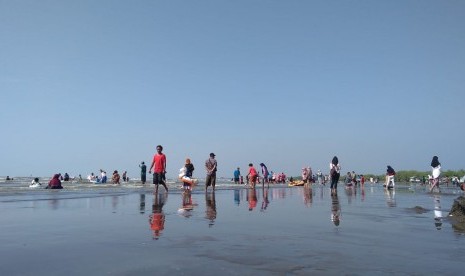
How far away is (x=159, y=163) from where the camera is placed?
16.8 meters

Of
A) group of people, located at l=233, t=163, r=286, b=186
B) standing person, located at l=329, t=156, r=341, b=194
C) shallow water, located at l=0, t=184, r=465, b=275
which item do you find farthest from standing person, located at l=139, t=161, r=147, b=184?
shallow water, located at l=0, t=184, r=465, b=275

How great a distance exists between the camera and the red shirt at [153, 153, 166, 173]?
1666 cm

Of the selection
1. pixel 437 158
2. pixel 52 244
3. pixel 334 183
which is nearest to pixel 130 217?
pixel 52 244

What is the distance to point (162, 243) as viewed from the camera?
479 centimetres

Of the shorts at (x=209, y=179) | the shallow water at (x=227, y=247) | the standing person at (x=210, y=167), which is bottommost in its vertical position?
the shallow water at (x=227, y=247)

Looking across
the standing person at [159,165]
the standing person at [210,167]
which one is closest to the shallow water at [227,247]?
the standing person at [159,165]

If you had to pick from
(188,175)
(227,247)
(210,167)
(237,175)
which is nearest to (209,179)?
(210,167)

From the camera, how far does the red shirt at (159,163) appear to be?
54.6 ft

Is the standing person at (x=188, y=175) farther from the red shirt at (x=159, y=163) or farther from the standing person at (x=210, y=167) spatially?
the red shirt at (x=159, y=163)

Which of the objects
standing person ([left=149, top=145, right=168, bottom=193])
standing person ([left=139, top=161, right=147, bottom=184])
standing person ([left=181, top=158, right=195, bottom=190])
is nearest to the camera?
standing person ([left=149, top=145, right=168, bottom=193])

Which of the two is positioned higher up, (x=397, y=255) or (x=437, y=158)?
(x=437, y=158)

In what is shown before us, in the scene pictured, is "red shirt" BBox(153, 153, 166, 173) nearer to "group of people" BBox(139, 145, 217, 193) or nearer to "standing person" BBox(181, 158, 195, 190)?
"group of people" BBox(139, 145, 217, 193)

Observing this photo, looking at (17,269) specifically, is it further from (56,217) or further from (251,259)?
(56,217)

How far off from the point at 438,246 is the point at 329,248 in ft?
5.30
